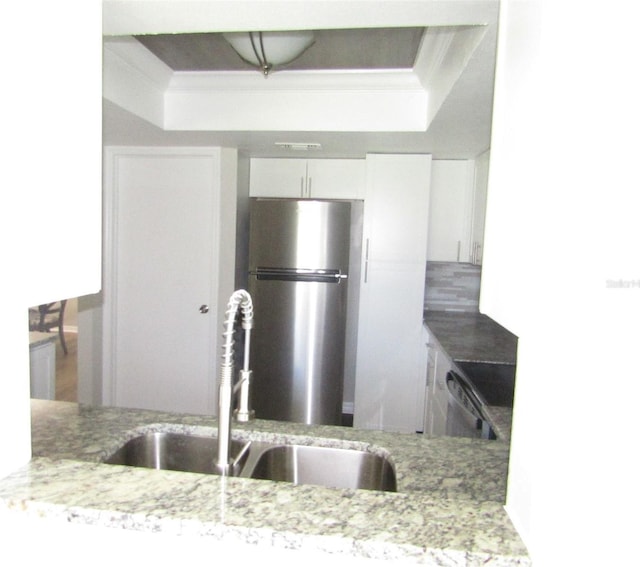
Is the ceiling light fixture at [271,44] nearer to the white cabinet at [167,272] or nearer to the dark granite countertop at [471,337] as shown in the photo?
the white cabinet at [167,272]

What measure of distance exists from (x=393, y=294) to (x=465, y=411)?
133 cm

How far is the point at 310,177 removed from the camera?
331cm

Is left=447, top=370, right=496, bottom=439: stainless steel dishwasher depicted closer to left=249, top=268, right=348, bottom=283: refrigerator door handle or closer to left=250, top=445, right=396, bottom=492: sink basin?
left=250, top=445, right=396, bottom=492: sink basin

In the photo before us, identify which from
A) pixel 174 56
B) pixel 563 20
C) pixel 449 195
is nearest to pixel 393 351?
pixel 449 195

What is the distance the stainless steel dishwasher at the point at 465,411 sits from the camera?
1.61 metres

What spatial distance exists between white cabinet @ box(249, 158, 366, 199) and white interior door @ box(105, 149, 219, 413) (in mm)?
425

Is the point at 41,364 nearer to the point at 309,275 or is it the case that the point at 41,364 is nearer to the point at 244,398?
the point at 309,275

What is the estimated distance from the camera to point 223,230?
307cm

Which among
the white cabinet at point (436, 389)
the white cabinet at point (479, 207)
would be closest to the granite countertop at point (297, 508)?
the white cabinet at point (436, 389)

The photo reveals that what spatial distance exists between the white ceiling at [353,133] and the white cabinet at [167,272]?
8.6 inches

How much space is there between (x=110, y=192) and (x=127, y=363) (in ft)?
4.03

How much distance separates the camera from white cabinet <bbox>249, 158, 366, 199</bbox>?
3.29 metres

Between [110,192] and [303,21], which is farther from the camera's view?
[110,192]

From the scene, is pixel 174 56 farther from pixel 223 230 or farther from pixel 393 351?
pixel 393 351
